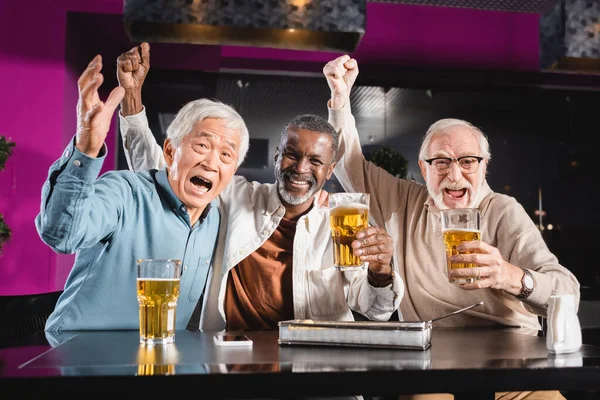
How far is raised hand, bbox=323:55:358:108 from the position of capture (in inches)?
97.1

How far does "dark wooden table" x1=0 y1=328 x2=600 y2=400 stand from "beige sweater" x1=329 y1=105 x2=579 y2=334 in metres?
0.80

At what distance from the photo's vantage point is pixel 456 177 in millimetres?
2334

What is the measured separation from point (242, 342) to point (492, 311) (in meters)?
1.15

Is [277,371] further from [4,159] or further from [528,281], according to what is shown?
[4,159]

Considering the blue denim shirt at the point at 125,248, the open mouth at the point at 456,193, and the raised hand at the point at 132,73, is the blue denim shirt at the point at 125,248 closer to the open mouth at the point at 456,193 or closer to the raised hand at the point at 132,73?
the raised hand at the point at 132,73

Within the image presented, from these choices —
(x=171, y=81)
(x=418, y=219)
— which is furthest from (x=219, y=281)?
(x=171, y=81)

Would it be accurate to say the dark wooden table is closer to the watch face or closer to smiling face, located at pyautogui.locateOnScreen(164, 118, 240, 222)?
the watch face

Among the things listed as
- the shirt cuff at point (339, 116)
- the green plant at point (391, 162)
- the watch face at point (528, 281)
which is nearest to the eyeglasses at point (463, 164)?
the shirt cuff at point (339, 116)

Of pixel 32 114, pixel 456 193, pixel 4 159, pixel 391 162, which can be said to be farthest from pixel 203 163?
pixel 391 162

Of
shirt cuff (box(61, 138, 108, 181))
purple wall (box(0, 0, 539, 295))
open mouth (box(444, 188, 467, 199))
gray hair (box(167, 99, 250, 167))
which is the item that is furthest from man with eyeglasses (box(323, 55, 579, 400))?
purple wall (box(0, 0, 539, 295))

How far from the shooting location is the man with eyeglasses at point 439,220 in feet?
7.09

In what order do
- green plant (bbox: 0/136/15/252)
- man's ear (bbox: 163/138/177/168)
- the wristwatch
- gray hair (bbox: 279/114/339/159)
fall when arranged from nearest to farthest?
the wristwatch
man's ear (bbox: 163/138/177/168)
gray hair (bbox: 279/114/339/159)
green plant (bbox: 0/136/15/252)

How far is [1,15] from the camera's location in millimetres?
4277

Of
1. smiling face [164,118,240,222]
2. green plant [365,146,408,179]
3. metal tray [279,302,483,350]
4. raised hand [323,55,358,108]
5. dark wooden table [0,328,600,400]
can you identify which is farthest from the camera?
green plant [365,146,408,179]
